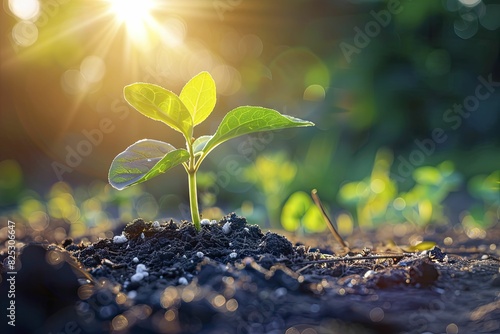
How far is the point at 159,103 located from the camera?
128 cm

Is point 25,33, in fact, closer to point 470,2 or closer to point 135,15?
point 135,15

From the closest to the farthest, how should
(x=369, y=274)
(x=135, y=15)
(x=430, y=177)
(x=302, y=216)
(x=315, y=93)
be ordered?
(x=369, y=274), (x=302, y=216), (x=430, y=177), (x=135, y=15), (x=315, y=93)

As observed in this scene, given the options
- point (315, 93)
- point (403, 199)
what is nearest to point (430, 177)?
point (403, 199)

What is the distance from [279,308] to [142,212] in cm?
267

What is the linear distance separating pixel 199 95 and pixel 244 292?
579 millimetres

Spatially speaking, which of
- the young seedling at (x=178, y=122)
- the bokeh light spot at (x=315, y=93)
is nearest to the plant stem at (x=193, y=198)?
the young seedling at (x=178, y=122)

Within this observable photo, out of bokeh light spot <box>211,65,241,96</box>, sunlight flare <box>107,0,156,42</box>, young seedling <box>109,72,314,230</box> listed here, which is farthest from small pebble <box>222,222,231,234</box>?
bokeh light spot <box>211,65,241,96</box>

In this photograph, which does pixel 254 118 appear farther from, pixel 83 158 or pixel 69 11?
pixel 83 158

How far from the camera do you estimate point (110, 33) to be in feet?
13.5

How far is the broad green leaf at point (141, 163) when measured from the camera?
1214 millimetres

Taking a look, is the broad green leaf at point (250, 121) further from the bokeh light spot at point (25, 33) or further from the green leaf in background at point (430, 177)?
the bokeh light spot at point (25, 33)

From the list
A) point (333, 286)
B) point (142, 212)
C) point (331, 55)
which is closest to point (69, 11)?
point (142, 212)

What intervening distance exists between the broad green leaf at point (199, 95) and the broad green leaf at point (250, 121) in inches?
3.0

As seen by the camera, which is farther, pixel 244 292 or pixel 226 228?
pixel 226 228
